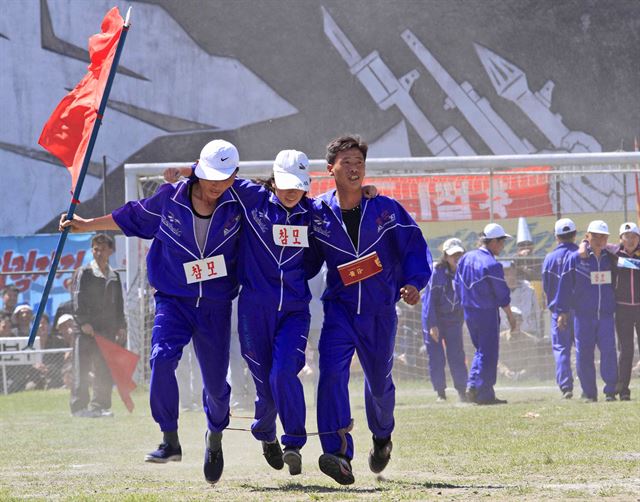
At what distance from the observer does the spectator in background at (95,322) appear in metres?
14.7

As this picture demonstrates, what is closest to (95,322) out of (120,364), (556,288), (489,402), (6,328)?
(120,364)

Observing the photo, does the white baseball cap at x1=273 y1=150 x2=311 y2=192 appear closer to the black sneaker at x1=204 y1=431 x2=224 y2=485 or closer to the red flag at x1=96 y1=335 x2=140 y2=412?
the black sneaker at x1=204 y1=431 x2=224 y2=485

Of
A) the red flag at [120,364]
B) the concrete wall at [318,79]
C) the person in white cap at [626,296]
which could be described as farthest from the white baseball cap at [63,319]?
the concrete wall at [318,79]

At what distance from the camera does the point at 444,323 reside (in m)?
15.9

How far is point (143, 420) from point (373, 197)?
21.6ft

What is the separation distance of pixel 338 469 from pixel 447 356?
8438 millimetres

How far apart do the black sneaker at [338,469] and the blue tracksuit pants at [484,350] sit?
761cm

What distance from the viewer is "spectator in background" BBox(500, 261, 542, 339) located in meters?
17.6

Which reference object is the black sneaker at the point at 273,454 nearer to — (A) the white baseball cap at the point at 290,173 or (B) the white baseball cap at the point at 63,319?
(A) the white baseball cap at the point at 290,173

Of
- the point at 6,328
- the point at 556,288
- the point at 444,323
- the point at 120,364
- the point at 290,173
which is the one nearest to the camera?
the point at 290,173

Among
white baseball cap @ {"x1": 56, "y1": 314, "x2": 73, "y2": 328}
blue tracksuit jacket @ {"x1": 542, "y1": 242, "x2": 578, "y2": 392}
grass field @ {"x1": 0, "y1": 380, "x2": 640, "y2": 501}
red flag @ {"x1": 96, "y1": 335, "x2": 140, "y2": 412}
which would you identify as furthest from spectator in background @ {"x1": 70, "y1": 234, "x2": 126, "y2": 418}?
blue tracksuit jacket @ {"x1": 542, "y1": 242, "x2": 578, "y2": 392}

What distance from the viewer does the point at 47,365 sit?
1809 cm

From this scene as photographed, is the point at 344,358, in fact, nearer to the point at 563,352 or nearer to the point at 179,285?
the point at 179,285

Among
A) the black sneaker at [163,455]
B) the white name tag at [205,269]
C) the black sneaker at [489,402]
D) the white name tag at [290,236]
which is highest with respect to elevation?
the white name tag at [290,236]
